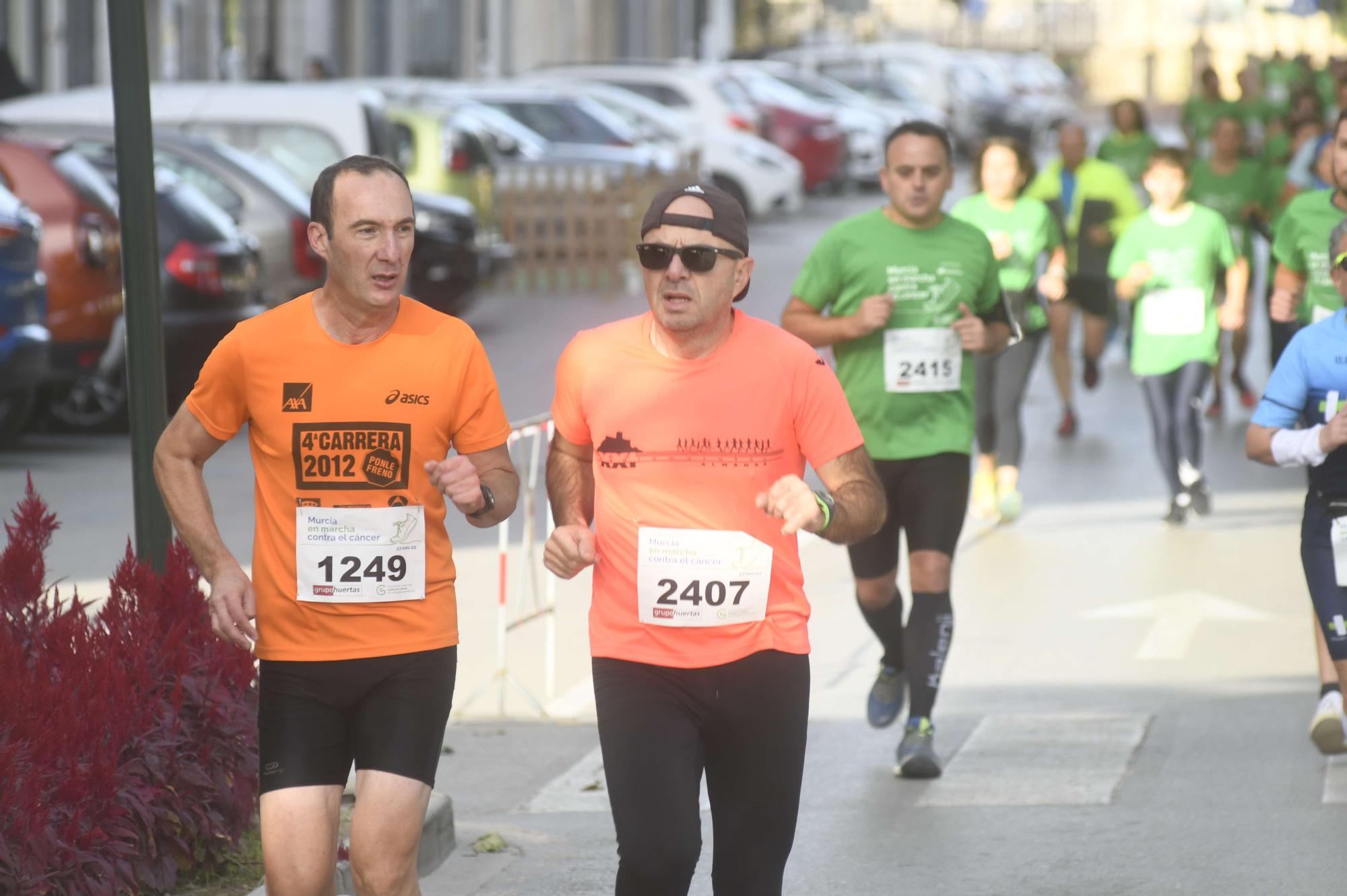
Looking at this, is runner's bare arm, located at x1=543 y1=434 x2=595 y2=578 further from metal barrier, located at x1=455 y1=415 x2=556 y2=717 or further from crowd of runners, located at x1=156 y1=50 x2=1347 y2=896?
metal barrier, located at x1=455 y1=415 x2=556 y2=717

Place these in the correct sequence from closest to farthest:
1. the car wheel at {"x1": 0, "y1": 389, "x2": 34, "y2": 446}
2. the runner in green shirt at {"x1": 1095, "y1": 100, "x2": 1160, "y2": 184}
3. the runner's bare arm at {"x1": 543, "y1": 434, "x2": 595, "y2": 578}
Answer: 1. the runner's bare arm at {"x1": 543, "y1": 434, "x2": 595, "y2": 578}
2. the car wheel at {"x1": 0, "y1": 389, "x2": 34, "y2": 446}
3. the runner in green shirt at {"x1": 1095, "y1": 100, "x2": 1160, "y2": 184}

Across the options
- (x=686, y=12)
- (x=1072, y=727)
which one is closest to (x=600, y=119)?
(x=1072, y=727)

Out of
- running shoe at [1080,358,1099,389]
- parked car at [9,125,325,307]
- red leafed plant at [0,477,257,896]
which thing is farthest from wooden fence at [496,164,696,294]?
red leafed plant at [0,477,257,896]

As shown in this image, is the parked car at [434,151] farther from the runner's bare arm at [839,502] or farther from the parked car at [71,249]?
the runner's bare arm at [839,502]

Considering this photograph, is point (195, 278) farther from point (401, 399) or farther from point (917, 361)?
point (401, 399)

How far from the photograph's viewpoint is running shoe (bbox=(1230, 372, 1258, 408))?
1636 cm

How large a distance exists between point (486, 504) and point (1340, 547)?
9.56 feet

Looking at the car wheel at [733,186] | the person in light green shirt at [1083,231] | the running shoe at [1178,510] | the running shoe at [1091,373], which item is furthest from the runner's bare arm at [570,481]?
the car wheel at [733,186]

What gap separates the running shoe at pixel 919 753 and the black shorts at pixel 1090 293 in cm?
817

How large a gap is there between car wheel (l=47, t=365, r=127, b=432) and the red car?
20.2 metres

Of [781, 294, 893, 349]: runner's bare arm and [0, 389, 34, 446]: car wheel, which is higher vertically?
[781, 294, 893, 349]: runner's bare arm

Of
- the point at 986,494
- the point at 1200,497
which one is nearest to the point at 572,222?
the point at 986,494

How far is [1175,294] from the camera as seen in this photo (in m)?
11.9

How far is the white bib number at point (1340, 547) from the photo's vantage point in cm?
649
